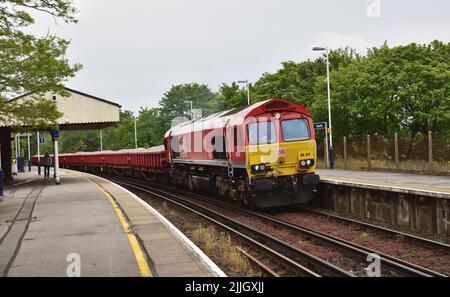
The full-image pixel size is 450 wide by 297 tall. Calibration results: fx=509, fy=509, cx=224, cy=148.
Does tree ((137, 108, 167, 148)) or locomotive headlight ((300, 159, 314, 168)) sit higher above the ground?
tree ((137, 108, 167, 148))

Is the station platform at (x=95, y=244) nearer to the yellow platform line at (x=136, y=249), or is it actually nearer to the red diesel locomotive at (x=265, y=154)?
the yellow platform line at (x=136, y=249)

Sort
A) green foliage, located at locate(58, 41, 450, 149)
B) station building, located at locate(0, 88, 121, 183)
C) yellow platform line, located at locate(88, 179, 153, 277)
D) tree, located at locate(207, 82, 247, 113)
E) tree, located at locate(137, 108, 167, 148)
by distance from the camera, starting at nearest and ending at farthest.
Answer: yellow platform line, located at locate(88, 179, 153, 277) → green foliage, located at locate(58, 41, 450, 149) → station building, located at locate(0, 88, 121, 183) → tree, located at locate(207, 82, 247, 113) → tree, located at locate(137, 108, 167, 148)

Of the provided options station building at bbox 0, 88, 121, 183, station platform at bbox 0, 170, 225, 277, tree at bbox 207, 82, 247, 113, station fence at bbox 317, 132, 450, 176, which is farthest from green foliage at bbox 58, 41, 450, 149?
station platform at bbox 0, 170, 225, 277

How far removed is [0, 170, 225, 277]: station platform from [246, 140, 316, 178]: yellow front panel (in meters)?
3.51

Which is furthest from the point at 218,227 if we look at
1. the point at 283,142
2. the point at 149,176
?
the point at 149,176

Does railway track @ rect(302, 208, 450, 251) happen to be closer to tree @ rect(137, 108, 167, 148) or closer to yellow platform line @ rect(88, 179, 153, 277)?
yellow platform line @ rect(88, 179, 153, 277)

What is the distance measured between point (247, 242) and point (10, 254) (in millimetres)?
5072

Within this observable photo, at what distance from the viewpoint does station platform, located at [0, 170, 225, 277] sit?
25.4 ft

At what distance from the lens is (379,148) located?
86.7 ft

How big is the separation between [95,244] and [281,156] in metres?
7.66

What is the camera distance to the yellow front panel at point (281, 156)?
15.6 m

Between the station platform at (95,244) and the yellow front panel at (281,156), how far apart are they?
3.51 metres
